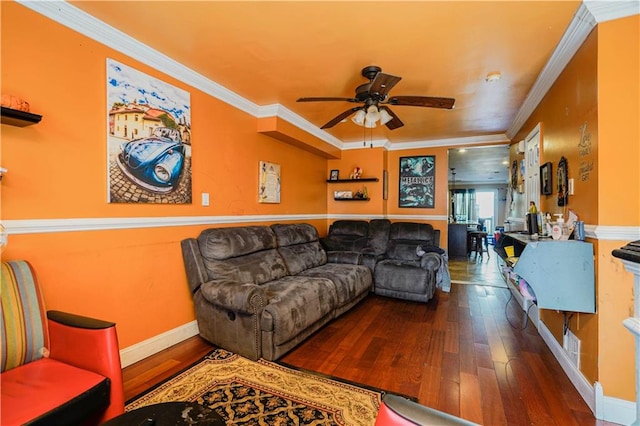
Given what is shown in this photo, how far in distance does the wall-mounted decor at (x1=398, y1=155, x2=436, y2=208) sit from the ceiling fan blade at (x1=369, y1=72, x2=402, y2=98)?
3096mm

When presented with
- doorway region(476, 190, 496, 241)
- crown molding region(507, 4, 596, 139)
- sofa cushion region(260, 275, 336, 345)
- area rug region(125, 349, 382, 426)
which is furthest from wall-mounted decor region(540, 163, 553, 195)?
doorway region(476, 190, 496, 241)

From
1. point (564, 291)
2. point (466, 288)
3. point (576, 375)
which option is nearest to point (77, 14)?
point (564, 291)

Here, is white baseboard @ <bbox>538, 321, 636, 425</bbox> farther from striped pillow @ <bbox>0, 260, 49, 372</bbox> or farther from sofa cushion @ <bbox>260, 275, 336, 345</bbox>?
striped pillow @ <bbox>0, 260, 49, 372</bbox>

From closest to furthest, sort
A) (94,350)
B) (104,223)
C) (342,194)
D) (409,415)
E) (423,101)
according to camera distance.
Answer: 1. (409,415)
2. (94,350)
3. (104,223)
4. (423,101)
5. (342,194)

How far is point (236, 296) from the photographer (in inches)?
90.0

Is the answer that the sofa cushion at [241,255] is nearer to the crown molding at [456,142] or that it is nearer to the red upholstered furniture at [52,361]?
the red upholstered furniture at [52,361]

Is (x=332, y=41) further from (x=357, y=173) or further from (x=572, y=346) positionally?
(x=357, y=173)

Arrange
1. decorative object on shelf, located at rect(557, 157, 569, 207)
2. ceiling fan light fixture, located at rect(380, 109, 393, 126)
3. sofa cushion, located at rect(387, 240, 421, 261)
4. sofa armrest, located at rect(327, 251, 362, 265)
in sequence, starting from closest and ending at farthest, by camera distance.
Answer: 1. decorative object on shelf, located at rect(557, 157, 569, 207)
2. ceiling fan light fixture, located at rect(380, 109, 393, 126)
3. sofa armrest, located at rect(327, 251, 362, 265)
4. sofa cushion, located at rect(387, 240, 421, 261)

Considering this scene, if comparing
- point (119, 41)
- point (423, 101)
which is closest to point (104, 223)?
point (119, 41)

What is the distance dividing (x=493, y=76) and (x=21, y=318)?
12.1 feet

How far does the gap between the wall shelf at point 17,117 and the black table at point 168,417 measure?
5.08 ft

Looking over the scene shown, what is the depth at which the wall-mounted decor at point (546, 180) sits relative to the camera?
104 inches

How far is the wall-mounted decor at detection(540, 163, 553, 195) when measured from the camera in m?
2.65

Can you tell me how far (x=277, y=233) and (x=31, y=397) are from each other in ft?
8.27
